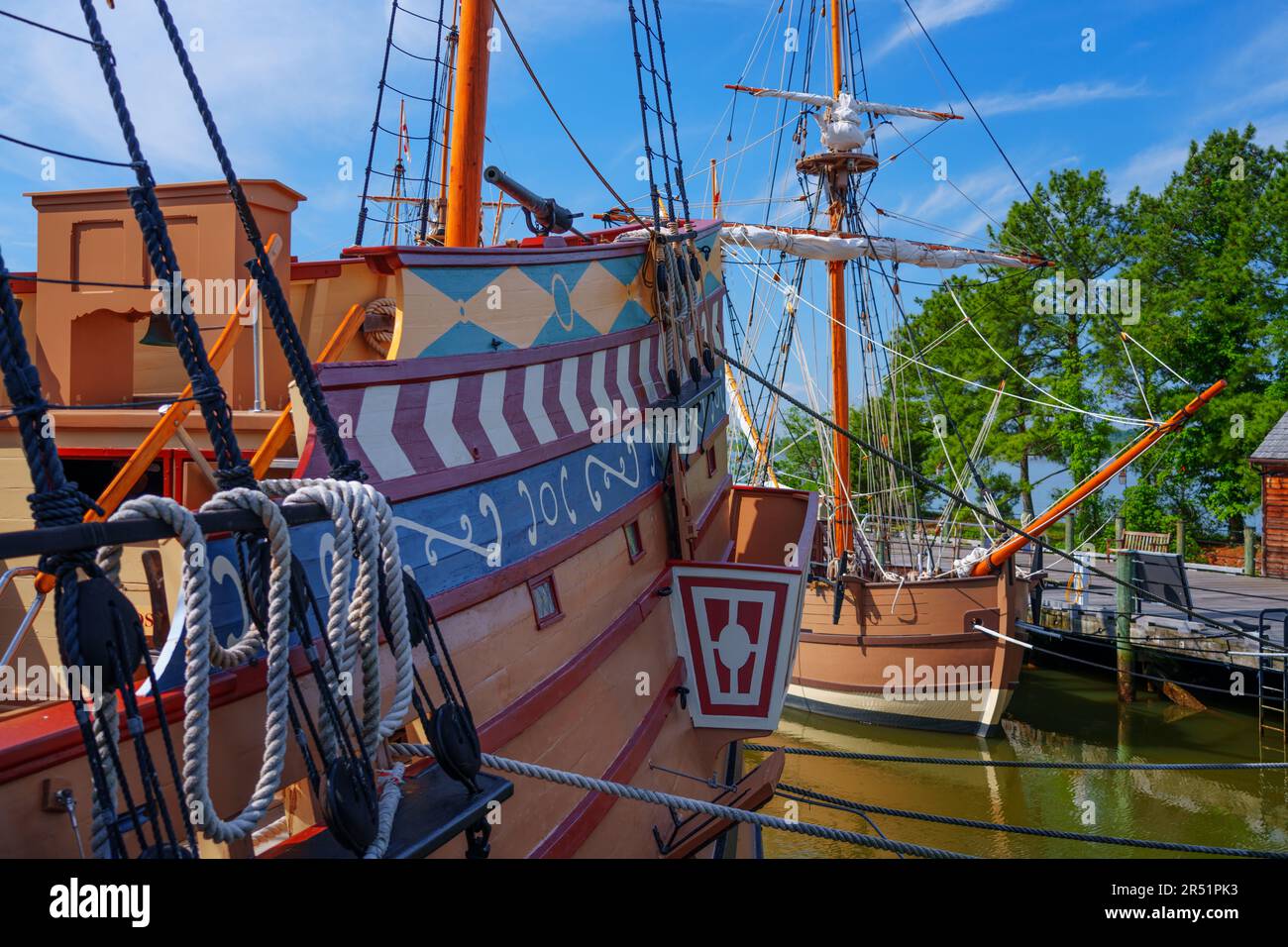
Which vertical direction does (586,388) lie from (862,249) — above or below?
below

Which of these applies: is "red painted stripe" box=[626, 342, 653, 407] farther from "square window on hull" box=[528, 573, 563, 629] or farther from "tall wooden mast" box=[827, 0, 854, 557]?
"tall wooden mast" box=[827, 0, 854, 557]

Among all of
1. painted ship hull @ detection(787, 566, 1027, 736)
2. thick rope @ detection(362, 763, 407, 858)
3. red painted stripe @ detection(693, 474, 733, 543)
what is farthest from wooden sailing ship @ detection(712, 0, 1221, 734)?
thick rope @ detection(362, 763, 407, 858)

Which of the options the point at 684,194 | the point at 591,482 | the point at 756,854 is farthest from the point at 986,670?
the point at 591,482

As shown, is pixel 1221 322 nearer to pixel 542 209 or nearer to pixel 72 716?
pixel 542 209

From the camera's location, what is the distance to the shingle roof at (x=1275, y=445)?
70.0 feet

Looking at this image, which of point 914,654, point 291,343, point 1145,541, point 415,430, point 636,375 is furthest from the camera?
point 1145,541

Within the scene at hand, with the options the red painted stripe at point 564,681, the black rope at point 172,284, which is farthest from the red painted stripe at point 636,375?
the black rope at point 172,284

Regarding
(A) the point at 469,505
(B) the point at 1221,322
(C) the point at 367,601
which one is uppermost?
(B) the point at 1221,322

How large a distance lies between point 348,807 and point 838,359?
640 inches

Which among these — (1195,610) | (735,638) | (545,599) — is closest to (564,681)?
(545,599)

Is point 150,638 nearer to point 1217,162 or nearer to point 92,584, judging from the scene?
point 92,584

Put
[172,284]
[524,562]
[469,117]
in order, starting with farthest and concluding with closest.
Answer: [469,117] → [524,562] → [172,284]

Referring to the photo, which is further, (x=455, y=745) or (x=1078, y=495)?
(x=1078, y=495)

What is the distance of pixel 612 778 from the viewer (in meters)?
4.01
